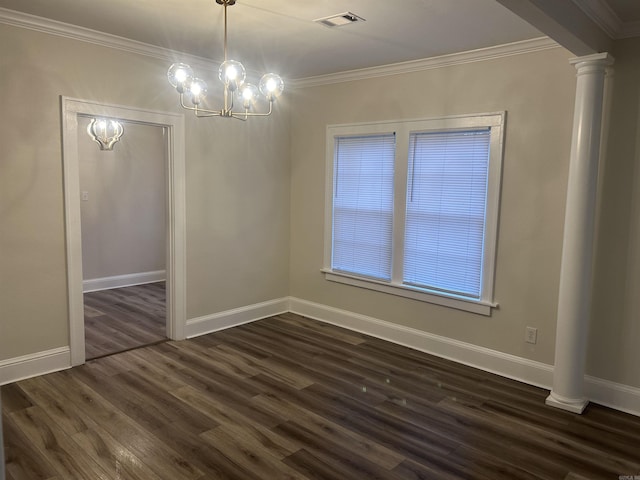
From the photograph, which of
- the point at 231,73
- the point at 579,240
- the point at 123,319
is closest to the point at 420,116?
the point at 579,240

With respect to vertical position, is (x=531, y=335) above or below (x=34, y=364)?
above

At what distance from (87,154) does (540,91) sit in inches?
207

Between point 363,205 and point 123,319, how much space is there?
2.80 metres

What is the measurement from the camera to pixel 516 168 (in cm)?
365

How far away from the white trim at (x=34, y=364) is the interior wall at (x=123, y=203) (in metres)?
2.58

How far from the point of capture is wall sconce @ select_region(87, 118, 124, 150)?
5320mm

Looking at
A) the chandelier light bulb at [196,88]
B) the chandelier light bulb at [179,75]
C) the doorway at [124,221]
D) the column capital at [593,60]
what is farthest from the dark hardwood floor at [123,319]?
the column capital at [593,60]

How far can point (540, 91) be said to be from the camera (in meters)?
3.50

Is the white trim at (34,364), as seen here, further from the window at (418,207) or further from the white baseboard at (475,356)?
the window at (418,207)

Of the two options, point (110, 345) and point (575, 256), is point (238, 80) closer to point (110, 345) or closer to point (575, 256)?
point (575, 256)

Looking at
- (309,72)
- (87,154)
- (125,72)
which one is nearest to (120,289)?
(87,154)

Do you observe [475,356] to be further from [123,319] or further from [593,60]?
[123,319]

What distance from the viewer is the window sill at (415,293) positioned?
154 inches

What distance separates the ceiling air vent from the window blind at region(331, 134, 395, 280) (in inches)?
54.0
